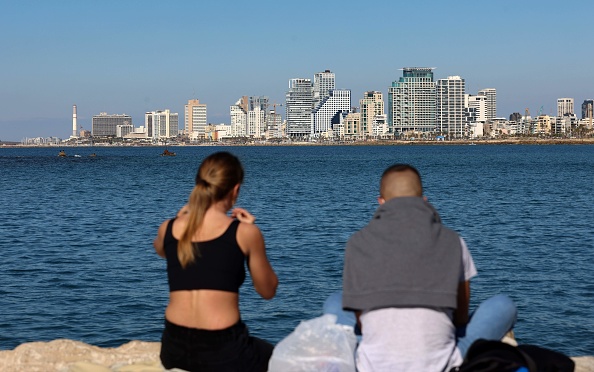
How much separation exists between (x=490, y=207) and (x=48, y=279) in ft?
83.5

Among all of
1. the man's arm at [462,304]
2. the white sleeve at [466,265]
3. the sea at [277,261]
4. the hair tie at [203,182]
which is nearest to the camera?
the white sleeve at [466,265]

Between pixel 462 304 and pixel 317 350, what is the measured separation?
909 millimetres

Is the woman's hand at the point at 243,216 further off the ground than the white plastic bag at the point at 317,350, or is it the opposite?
the woman's hand at the point at 243,216

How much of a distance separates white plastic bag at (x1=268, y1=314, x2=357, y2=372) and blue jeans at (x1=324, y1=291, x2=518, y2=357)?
392mm

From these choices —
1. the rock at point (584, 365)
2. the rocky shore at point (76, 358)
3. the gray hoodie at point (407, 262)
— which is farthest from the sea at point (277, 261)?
the gray hoodie at point (407, 262)

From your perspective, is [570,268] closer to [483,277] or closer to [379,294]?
[483,277]

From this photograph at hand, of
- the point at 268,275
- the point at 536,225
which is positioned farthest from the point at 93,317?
the point at 536,225

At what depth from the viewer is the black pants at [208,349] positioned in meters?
5.21

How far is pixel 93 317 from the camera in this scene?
15156 mm

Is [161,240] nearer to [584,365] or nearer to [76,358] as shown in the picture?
[76,358]

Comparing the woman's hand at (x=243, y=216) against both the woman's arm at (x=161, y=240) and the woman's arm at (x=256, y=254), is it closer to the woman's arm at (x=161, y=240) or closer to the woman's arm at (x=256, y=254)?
the woman's arm at (x=256, y=254)

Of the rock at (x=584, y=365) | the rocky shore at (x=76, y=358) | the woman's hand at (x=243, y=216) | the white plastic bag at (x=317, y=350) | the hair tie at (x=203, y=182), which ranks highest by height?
the hair tie at (x=203, y=182)

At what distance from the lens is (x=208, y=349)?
5219mm

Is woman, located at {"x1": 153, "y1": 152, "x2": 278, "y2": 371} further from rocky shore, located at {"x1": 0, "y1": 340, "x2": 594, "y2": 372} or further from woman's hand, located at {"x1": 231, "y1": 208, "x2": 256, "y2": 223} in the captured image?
rocky shore, located at {"x1": 0, "y1": 340, "x2": 594, "y2": 372}
